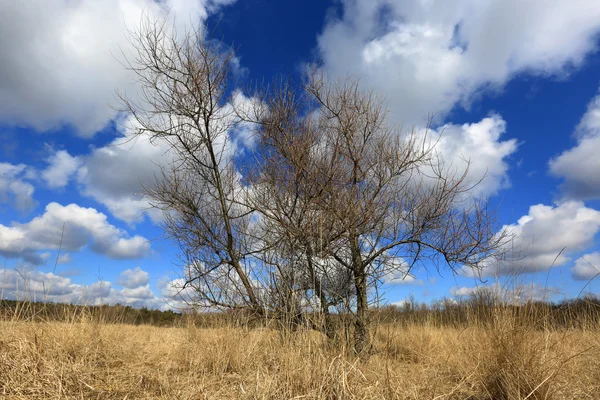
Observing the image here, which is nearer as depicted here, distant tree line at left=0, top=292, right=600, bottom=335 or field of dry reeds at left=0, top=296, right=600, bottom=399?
field of dry reeds at left=0, top=296, right=600, bottom=399

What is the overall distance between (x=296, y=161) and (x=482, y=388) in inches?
146

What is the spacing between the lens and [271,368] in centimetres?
389

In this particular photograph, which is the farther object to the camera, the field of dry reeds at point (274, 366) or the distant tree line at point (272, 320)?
the distant tree line at point (272, 320)

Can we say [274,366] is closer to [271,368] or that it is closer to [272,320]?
[271,368]

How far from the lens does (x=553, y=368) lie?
10.5 feet

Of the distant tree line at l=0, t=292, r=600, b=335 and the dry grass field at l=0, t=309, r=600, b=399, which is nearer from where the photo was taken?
the dry grass field at l=0, t=309, r=600, b=399

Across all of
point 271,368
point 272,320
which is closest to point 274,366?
point 271,368

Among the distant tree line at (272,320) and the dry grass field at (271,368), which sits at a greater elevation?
the distant tree line at (272,320)

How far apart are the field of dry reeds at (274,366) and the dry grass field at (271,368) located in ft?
0.03

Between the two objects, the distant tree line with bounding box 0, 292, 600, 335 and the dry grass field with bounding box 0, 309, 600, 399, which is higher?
the distant tree line with bounding box 0, 292, 600, 335

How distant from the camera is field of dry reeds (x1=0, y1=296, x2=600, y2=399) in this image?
306 centimetres

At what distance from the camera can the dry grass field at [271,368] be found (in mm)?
3047

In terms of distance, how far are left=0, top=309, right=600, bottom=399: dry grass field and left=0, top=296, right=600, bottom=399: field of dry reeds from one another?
0.03ft

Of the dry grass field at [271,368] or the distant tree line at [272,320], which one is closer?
the dry grass field at [271,368]
